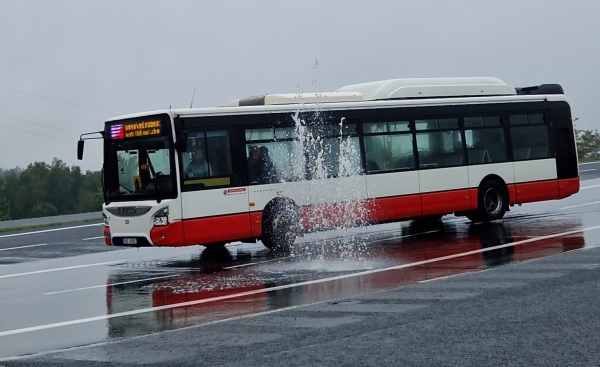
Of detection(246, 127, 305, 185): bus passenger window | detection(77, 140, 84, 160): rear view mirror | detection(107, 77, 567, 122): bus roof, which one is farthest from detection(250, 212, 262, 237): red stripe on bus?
detection(77, 140, 84, 160): rear view mirror

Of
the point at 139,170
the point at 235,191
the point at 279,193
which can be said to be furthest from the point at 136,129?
the point at 279,193

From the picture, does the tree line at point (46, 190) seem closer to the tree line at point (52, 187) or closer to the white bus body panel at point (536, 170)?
the tree line at point (52, 187)

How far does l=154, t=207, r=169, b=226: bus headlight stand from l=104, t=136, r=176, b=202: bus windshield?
294 mm

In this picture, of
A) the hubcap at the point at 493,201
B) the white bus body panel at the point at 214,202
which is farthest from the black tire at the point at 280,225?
the hubcap at the point at 493,201

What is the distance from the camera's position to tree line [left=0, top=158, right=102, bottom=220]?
58.4 metres

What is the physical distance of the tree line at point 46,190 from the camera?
2301 inches

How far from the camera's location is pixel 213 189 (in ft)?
60.0

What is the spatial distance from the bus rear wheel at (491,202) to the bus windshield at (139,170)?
8.15 meters

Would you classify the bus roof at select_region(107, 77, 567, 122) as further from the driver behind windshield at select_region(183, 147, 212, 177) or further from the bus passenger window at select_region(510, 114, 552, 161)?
the driver behind windshield at select_region(183, 147, 212, 177)

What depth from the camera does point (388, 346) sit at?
28.4ft

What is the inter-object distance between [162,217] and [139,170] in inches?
49.8

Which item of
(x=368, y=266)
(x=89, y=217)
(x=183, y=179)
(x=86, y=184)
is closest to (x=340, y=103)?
(x=183, y=179)

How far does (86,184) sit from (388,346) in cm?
6261

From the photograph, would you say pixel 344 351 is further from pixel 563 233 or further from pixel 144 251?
pixel 144 251
